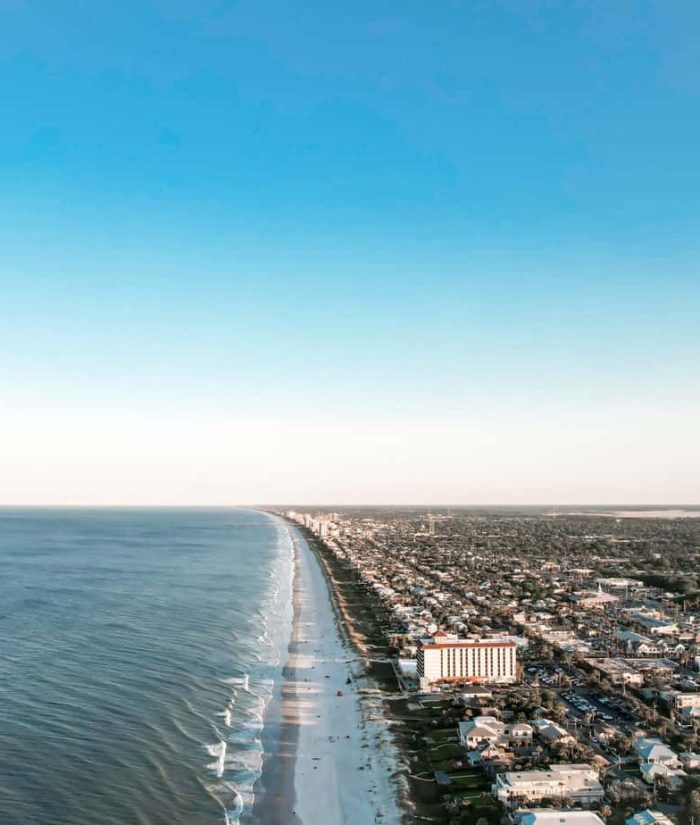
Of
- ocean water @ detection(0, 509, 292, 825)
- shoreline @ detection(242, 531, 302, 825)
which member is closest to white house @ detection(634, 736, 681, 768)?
shoreline @ detection(242, 531, 302, 825)

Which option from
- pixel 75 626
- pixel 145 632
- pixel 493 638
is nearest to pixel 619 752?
pixel 493 638

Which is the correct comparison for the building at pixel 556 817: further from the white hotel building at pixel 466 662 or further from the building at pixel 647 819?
the white hotel building at pixel 466 662

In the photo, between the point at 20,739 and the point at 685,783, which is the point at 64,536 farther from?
the point at 685,783

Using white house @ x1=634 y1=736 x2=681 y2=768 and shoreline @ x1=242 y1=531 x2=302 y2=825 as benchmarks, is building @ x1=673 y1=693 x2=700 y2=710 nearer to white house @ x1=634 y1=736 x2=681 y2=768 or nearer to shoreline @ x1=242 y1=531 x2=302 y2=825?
white house @ x1=634 y1=736 x2=681 y2=768

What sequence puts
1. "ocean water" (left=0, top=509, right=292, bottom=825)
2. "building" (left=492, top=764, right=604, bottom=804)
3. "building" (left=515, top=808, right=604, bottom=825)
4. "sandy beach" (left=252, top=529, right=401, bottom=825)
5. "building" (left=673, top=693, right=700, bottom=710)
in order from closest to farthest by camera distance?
"building" (left=515, top=808, right=604, bottom=825)
"ocean water" (left=0, top=509, right=292, bottom=825)
"building" (left=492, top=764, right=604, bottom=804)
"sandy beach" (left=252, top=529, right=401, bottom=825)
"building" (left=673, top=693, right=700, bottom=710)

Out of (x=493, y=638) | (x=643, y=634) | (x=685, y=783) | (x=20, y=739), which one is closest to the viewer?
(x=685, y=783)

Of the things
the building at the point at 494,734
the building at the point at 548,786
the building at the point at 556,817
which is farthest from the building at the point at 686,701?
the building at the point at 556,817
